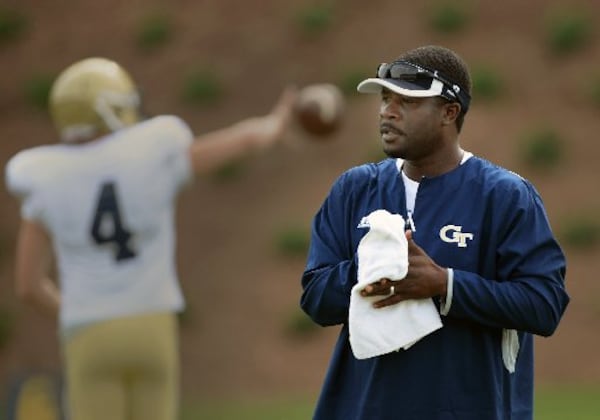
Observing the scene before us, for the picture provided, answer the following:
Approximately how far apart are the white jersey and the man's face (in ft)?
4.18

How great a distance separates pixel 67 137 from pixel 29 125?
47.8 feet

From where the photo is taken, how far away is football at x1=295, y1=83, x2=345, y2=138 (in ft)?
16.2

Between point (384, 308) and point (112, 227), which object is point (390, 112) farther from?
point (112, 227)

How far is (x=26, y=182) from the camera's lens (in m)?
4.88

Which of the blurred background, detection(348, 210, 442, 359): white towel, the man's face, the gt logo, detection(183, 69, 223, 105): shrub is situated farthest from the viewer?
detection(183, 69, 223, 105): shrub

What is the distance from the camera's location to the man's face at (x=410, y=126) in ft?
12.1

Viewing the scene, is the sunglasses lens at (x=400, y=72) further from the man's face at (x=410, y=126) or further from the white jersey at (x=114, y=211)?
the white jersey at (x=114, y=211)

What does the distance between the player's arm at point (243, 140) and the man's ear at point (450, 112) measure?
1.02 metres

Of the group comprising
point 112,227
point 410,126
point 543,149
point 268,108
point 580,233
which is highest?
point 410,126

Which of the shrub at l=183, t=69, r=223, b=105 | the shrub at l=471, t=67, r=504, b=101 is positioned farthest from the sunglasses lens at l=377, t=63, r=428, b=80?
the shrub at l=183, t=69, r=223, b=105

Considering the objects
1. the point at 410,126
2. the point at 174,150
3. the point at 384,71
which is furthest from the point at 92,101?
the point at 410,126

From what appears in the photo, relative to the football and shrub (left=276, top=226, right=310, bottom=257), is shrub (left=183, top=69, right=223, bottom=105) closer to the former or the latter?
shrub (left=276, top=226, right=310, bottom=257)

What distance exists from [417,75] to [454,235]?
0.47 m

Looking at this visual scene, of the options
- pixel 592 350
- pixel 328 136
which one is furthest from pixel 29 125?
pixel 328 136
